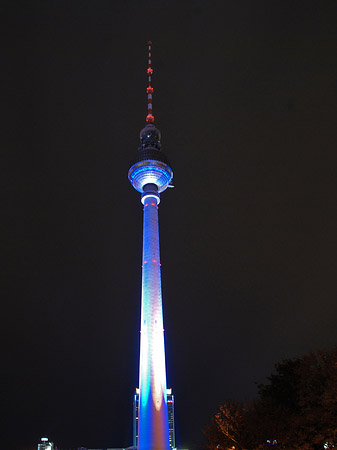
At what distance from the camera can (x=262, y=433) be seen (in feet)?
123

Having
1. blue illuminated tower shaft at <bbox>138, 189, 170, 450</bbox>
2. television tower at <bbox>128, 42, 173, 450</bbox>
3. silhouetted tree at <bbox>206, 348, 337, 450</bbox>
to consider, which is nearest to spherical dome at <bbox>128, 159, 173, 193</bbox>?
television tower at <bbox>128, 42, 173, 450</bbox>

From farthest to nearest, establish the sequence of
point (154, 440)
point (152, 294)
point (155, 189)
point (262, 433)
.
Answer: point (155, 189) → point (152, 294) → point (154, 440) → point (262, 433)

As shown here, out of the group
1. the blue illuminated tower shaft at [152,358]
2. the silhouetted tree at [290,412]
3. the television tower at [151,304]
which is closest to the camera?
the silhouetted tree at [290,412]

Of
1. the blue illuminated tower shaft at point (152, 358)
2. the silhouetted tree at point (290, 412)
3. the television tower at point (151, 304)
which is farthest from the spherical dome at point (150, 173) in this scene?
the silhouetted tree at point (290, 412)

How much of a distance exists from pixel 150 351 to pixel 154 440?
38.5ft

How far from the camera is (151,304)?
68188mm

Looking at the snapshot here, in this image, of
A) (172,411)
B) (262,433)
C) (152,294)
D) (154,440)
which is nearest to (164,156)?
(152,294)

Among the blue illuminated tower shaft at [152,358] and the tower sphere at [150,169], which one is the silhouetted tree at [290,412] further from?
the tower sphere at [150,169]

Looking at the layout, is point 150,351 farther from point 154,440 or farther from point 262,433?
point 262,433

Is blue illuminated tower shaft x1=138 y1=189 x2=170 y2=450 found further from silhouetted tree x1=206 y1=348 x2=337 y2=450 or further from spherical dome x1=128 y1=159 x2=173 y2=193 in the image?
silhouetted tree x1=206 y1=348 x2=337 y2=450

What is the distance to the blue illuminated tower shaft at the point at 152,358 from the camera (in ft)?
196

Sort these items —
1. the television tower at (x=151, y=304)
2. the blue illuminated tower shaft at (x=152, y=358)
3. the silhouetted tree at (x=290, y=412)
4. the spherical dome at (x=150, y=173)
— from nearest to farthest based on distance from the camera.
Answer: the silhouetted tree at (x=290, y=412) → the blue illuminated tower shaft at (x=152, y=358) → the television tower at (x=151, y=304) → the spherical dome at (x=150, y=173)

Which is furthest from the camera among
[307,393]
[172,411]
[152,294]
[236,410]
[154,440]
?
[172,411]

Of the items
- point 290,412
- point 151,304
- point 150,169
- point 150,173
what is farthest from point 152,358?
point 150,169
